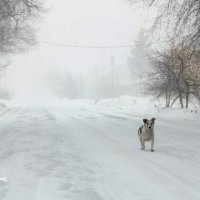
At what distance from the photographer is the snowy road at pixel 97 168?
278 inches

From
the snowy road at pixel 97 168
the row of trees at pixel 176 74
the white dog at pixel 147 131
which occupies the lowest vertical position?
the snowy road at pixel 97 168

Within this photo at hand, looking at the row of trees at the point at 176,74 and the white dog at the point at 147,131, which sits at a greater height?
the row of trees at the point at 176,74

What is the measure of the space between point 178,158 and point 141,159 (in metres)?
0.85

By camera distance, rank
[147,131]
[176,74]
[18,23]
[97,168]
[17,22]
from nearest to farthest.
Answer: [97,168] < [147,131] < [17,22] < [176,74] < [18,23]

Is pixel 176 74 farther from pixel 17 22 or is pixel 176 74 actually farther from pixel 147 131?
pixel 147 131

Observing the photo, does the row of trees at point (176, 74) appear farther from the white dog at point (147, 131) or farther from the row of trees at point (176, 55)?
the white dog at point (147, 131)

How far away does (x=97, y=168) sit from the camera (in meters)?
9.17

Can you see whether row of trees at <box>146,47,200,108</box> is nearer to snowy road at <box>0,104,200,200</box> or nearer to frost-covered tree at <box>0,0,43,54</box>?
frost-covered tree at <box>0,0,43,54</box>

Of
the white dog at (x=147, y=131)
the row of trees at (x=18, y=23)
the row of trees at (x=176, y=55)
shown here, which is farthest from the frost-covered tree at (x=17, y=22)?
the white dog at (x=147, y=131)

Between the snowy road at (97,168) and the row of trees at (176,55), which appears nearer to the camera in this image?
the snowy road at (97,168)

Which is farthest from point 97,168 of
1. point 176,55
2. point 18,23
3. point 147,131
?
point 18,23

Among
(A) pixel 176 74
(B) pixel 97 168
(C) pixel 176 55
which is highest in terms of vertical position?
(C) pixel 176 55

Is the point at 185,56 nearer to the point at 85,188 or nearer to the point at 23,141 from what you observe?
the point at 23,141

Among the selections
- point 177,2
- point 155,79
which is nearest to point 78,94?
point 155,79
